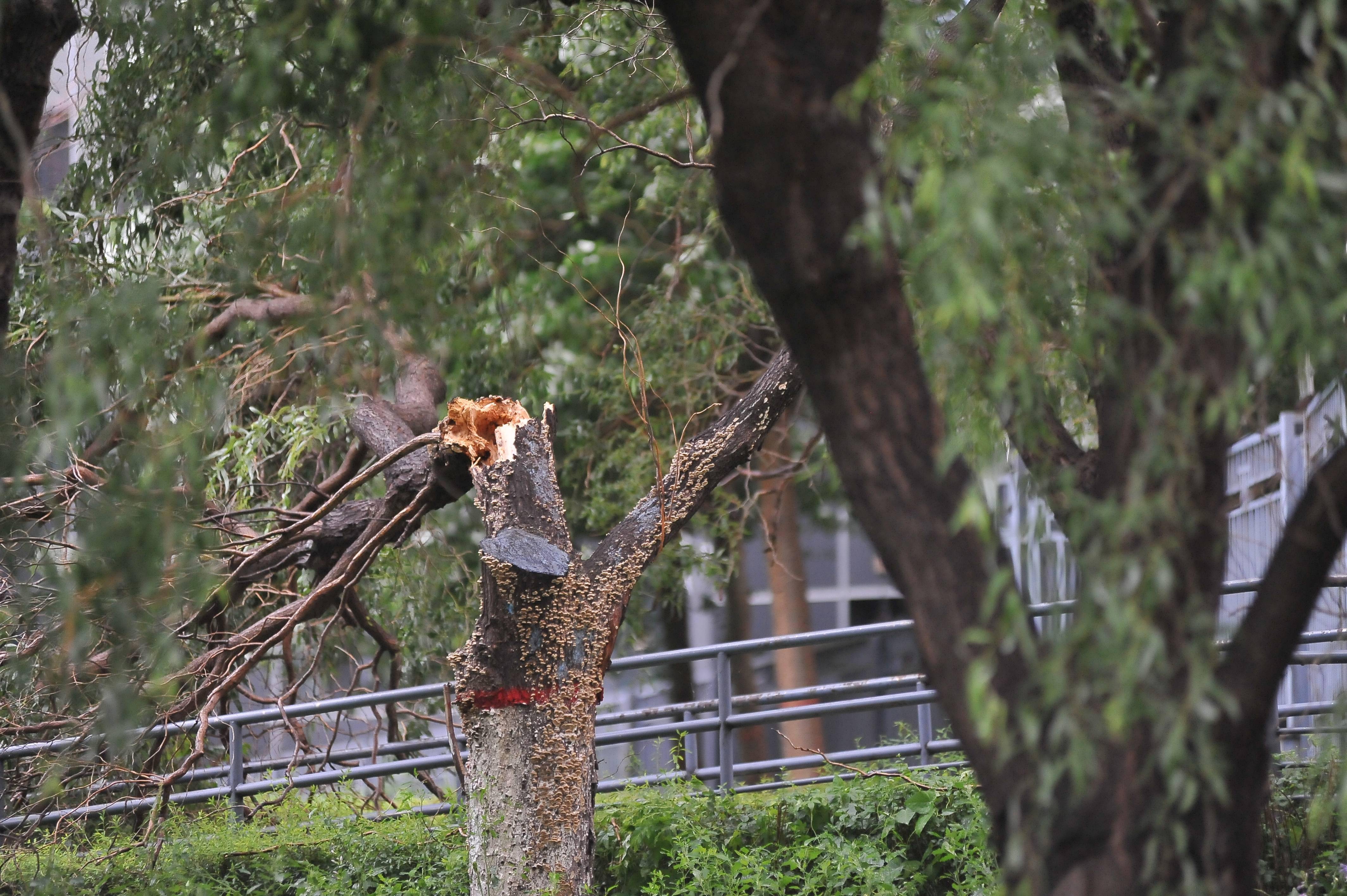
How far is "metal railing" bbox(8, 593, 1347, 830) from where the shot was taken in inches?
283

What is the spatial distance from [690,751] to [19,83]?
5373 millimetres

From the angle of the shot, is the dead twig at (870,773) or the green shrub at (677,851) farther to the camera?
the dead twig at (870,773)

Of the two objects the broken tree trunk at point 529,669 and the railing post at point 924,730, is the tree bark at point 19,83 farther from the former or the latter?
the railing post at point 924,730

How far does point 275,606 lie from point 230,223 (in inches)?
177

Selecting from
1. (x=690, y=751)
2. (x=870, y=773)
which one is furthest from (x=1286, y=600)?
(x=690, y=751)

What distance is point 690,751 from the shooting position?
7.77m

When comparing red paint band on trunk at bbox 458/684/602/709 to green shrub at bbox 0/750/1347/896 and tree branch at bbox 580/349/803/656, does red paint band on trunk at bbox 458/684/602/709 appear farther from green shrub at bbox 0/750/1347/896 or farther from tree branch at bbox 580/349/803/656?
green shrub at bbox 0/750/1347/896

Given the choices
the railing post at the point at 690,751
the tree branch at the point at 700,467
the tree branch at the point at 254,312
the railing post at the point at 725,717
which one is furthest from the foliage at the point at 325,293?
the railing post at the point at 690,751

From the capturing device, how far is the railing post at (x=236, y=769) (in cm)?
836

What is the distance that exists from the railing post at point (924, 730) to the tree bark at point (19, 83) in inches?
207

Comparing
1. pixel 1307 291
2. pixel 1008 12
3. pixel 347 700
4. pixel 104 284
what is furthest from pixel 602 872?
pixel 1307 291

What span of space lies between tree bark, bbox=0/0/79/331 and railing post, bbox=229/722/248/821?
5370 mm

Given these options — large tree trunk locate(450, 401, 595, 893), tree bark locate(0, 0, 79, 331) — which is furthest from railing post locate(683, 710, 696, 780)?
tree bark locate(0, 0, 79, 331)

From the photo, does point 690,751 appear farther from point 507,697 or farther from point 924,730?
point 507,697
